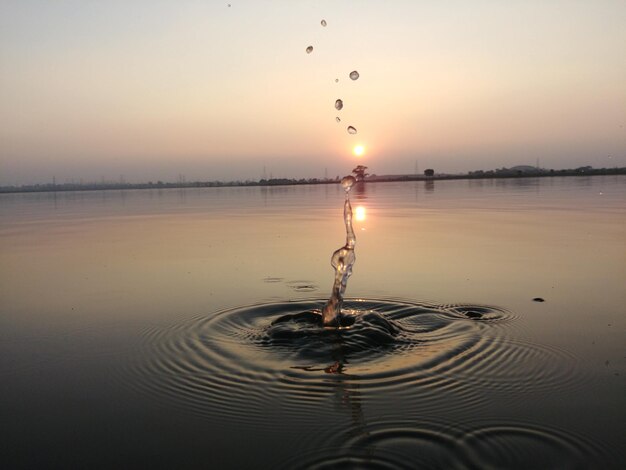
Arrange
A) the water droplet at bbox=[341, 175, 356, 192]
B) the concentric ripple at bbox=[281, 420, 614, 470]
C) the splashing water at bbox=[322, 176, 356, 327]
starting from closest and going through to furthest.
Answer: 1. the concentric ripple at bbox=[281, 420, 614, 470]
2. the splashing water at bbox=[322, 176, 356, 327]
3. the water droplet at bbox=[341, 175, 356, 192]

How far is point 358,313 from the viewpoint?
813cm

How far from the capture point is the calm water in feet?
14.3

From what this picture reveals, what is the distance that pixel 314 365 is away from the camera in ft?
20.7

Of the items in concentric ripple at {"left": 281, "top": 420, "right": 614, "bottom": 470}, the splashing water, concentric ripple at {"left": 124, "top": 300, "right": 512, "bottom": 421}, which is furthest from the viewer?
the splashing water

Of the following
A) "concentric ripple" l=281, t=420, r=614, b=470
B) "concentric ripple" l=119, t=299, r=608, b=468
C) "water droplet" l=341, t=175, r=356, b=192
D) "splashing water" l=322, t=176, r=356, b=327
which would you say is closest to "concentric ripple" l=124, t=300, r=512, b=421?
"concentric ripple" l=119, t=299, r=608, b=468

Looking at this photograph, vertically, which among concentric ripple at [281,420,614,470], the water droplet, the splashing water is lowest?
concentric ripple at [281,420,614,470]

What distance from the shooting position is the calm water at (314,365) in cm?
436

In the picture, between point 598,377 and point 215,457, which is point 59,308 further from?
point 598,377

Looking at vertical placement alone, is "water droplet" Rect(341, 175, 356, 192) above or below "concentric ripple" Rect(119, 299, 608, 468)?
above

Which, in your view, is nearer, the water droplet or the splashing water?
the splashing water

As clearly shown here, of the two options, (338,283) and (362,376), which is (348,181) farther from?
(362,376)

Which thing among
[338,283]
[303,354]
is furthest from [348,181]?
[303,354]

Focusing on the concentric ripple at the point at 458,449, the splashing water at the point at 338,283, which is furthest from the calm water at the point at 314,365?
the splashing water at the point at 338,283

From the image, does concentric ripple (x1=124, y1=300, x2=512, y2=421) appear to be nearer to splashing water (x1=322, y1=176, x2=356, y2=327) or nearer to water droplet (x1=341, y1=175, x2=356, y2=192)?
splashing water (x1=322, y1=176, x2=356, y2=327)
